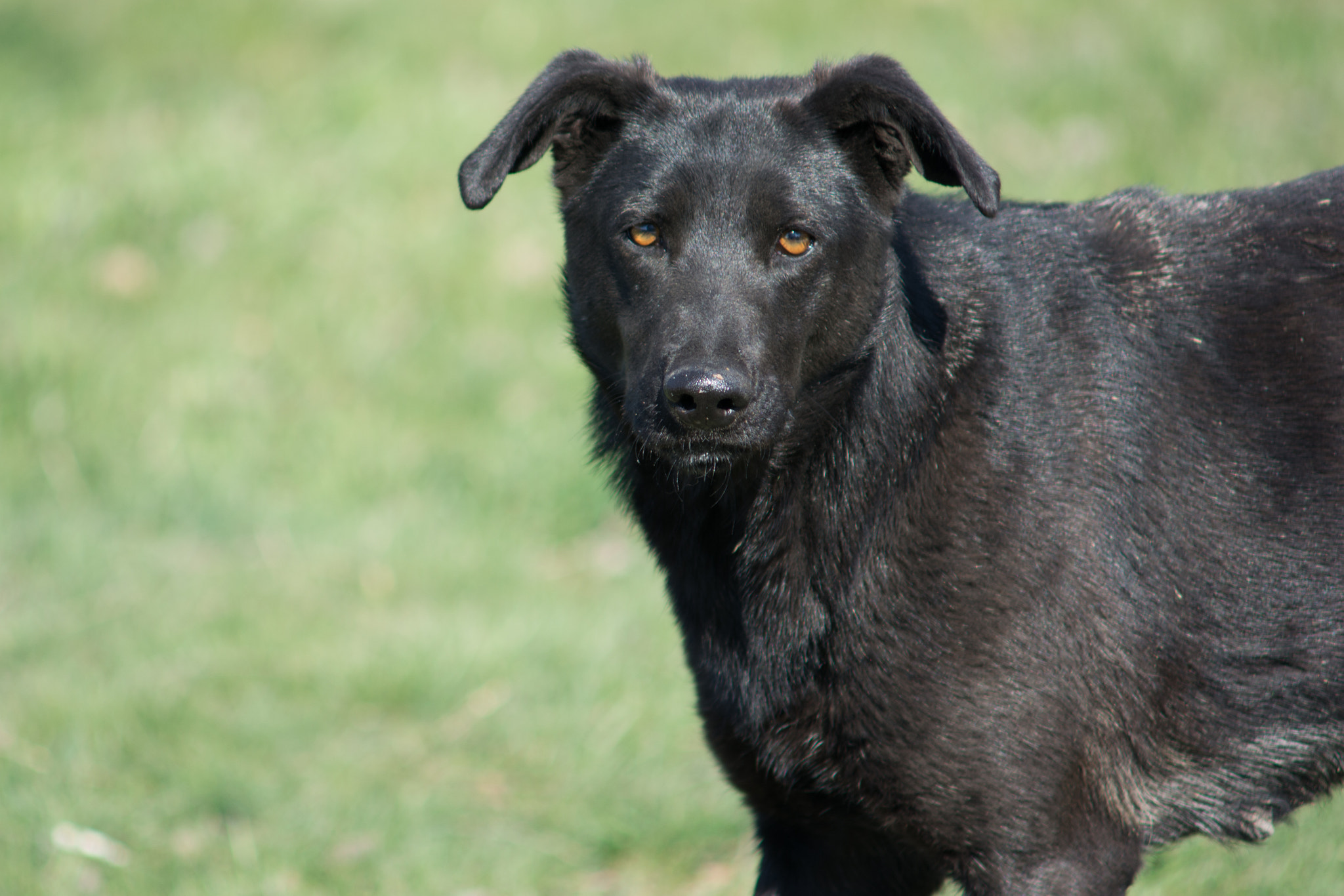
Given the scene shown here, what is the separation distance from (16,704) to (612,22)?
18.7 ft

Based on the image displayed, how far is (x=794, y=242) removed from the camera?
278 centimetres

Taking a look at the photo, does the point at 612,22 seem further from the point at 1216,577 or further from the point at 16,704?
the point at 1216,577

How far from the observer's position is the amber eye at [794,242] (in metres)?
2.78

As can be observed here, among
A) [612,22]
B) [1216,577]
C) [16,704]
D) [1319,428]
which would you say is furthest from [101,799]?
[612,22]

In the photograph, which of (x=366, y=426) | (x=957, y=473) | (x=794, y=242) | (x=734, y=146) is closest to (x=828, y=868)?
(x=957, y=473)

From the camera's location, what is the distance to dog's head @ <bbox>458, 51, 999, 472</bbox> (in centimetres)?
263

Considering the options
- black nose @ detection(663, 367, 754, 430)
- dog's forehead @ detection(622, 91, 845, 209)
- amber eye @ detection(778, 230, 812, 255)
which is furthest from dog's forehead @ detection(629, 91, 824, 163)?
black nose @ detection(663, 367, 754, 430)

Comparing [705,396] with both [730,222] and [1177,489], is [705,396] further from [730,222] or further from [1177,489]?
[1177,489]

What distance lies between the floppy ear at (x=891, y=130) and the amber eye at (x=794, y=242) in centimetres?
23

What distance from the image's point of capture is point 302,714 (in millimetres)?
4629

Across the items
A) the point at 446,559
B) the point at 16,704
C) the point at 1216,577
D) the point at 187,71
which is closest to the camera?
the point at 1216,577

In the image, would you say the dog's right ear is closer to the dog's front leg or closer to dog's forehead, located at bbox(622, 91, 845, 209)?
dog's forehead, located at bbox(622, 91, 845, 209)

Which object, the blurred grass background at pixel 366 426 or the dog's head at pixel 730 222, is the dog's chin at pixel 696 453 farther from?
the blurred grass background at pixel 366 426

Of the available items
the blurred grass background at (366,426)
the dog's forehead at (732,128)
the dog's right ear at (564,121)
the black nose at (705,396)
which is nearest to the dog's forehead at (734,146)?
the dog's forehead at (732,128)
